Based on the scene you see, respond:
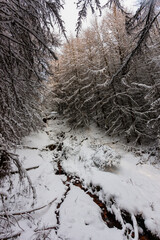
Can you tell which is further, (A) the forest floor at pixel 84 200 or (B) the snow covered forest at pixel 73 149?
(A) the forest floor at pixel 84 200

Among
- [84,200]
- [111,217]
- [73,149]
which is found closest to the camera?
[111,217]

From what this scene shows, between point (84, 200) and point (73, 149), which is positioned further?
point (73, 149)

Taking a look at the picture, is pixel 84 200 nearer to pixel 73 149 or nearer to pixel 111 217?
pixel 111 217

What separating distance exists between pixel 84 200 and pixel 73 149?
459cm

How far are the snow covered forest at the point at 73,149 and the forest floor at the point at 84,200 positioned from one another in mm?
23

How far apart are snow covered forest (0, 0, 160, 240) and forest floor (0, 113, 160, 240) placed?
0.02 meters

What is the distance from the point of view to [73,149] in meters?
8.42

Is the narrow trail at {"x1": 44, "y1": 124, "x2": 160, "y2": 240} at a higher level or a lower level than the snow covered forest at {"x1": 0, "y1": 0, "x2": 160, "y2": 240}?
lower

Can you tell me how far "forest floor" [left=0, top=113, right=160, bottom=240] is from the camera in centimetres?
266

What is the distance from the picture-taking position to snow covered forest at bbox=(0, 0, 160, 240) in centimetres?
232

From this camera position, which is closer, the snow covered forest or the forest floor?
the snow covered forest

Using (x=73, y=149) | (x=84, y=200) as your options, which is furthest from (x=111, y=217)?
(x=73, y=149)

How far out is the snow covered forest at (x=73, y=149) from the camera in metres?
2.32

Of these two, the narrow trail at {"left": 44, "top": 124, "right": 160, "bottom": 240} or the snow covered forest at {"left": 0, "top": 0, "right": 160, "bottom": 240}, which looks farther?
the narrow trail at {"left": 44, "top": 124, "right": 160, "bottom": 240}
